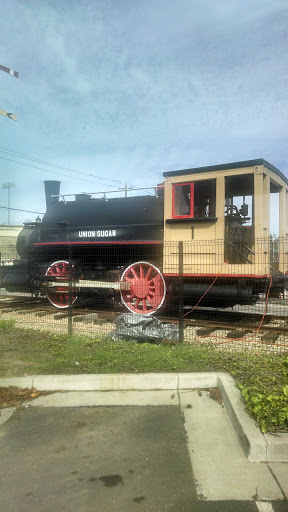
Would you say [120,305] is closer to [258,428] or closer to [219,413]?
[219,413]

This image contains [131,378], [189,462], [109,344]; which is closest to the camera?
[189,462]

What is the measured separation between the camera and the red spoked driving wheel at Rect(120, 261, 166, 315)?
26.1ft

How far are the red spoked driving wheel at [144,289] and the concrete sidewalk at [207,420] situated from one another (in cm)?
363

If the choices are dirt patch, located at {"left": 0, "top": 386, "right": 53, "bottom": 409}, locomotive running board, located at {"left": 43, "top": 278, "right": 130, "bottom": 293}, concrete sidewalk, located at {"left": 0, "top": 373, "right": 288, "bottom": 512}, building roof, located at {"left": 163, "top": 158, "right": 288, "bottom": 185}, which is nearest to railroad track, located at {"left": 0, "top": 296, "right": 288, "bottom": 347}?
locomotive running board, located at {"left": 43, "top": 278, "right": 130, "bottom": 293}

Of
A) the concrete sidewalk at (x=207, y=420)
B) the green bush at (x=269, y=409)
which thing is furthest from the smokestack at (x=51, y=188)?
the green bush at (x=269, y=409)

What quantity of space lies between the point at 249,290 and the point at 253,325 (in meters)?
0.69

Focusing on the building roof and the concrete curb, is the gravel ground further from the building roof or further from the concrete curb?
the building roof

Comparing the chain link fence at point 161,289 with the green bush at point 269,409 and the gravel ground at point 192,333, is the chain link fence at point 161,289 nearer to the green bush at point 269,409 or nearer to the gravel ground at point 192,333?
the gravel ground at point 192,333

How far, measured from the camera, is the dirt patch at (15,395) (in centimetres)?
386

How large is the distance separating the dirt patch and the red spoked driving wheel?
3929 millimetres

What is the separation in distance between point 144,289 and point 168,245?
4.02 ft

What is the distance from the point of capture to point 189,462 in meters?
2.74

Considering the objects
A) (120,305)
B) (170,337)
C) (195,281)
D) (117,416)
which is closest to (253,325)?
(195,281)

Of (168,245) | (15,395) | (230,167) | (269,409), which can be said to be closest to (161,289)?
(168,245)
